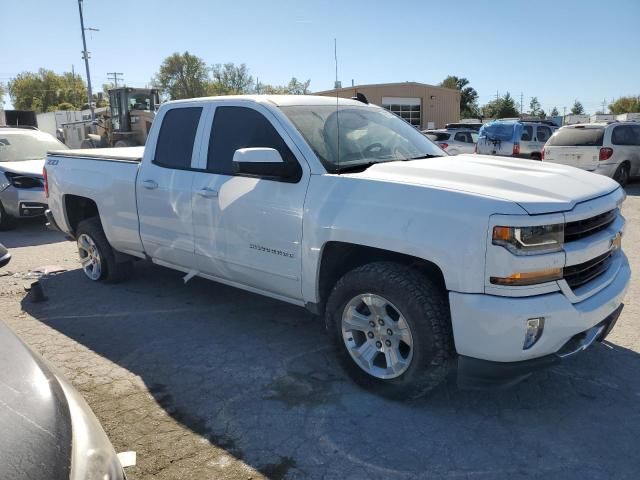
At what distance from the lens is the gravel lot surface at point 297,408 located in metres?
2.78

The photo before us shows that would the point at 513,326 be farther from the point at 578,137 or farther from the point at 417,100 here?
the point at 417,100

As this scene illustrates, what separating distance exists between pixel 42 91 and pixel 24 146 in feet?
263

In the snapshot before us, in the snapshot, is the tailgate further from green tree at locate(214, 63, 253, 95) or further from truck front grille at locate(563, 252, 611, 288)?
green tree at locate(214, 63, 253, 95)

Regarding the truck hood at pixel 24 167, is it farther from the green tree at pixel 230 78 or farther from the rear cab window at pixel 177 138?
the green tree at pixel 230 78

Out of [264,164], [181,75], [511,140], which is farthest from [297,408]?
[181,75]

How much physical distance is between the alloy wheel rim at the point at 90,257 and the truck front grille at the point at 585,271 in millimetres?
4685

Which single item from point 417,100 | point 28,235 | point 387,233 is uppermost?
point 417,100

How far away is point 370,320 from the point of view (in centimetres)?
337

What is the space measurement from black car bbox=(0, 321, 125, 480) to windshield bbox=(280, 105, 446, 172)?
2197 mm

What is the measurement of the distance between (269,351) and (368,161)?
5.35ft

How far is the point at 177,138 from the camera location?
4.67m

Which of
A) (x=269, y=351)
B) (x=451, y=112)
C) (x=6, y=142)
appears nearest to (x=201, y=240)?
(x=269, y=351)

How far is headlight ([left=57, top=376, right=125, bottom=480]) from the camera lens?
1603mm

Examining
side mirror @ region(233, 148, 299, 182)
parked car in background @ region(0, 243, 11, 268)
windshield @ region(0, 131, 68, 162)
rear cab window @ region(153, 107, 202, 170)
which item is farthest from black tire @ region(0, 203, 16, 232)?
parked car in background @ region(0, 243, 11, 268)
